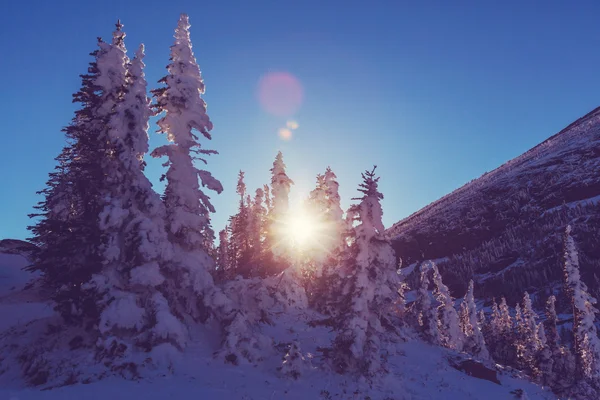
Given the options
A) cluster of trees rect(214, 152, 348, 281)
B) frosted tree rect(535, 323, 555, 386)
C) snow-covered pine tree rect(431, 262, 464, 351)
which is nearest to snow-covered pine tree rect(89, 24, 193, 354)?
cluster of trees rect(214, 152, 348, 281)

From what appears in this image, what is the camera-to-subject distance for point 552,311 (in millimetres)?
47188

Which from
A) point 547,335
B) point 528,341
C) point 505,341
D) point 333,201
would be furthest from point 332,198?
point 505,341

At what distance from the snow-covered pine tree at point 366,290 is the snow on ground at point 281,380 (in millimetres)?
1085

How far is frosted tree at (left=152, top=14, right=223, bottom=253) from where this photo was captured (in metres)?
19.4

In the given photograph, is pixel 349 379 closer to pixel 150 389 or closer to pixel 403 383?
pixel 403 383

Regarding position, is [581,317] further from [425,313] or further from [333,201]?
[333,201]

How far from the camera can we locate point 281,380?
54.0 ft

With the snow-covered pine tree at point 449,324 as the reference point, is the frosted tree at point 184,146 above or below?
above

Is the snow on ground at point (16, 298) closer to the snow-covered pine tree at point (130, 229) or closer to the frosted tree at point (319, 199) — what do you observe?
the snow-covered pine tree at point (130, 229)

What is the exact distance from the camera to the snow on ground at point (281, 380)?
42.9ft

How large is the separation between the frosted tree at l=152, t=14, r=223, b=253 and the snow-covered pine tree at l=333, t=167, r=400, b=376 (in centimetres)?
758

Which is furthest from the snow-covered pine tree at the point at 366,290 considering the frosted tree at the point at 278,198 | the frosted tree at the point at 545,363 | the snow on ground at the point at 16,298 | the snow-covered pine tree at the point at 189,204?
the frosted tree at the point at 545,363

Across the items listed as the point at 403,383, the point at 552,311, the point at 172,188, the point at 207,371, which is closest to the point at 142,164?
the point at 172,188

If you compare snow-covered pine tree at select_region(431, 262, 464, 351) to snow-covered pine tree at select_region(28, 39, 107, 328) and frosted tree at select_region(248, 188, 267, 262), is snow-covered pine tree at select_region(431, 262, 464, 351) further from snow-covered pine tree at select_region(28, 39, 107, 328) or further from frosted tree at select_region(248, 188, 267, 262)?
snow-covered pine tree at select_region(28, 39, 107, 328)
